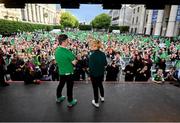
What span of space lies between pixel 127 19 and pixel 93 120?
80195 millimetres

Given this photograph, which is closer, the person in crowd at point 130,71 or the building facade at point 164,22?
the person in crowd at point 130,71

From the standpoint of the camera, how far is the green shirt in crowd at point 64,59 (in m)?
4.28

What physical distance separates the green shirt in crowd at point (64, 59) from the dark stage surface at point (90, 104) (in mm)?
1068

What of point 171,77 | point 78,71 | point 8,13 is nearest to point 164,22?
point 8,13

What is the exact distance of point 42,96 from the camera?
551cm

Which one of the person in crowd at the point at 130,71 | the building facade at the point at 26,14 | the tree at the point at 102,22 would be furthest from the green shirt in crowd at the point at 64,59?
the tree at the point at 102,22

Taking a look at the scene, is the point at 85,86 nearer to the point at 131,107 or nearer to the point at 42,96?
the point at 42,96

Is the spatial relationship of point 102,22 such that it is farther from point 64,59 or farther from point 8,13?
point 64,59

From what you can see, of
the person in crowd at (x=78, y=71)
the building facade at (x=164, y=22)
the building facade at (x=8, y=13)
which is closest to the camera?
the person in crowd at (x=78, y=71)

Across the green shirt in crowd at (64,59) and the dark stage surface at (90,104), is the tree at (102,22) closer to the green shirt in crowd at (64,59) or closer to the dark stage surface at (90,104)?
the dark stage surface at (90,104)

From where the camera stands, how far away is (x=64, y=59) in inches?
170

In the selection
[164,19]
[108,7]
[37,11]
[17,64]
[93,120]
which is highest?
[37,11]

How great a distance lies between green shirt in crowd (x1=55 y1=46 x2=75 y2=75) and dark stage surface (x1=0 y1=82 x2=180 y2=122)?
3.51ft

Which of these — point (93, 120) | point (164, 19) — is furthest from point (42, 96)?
point (164, 19)
